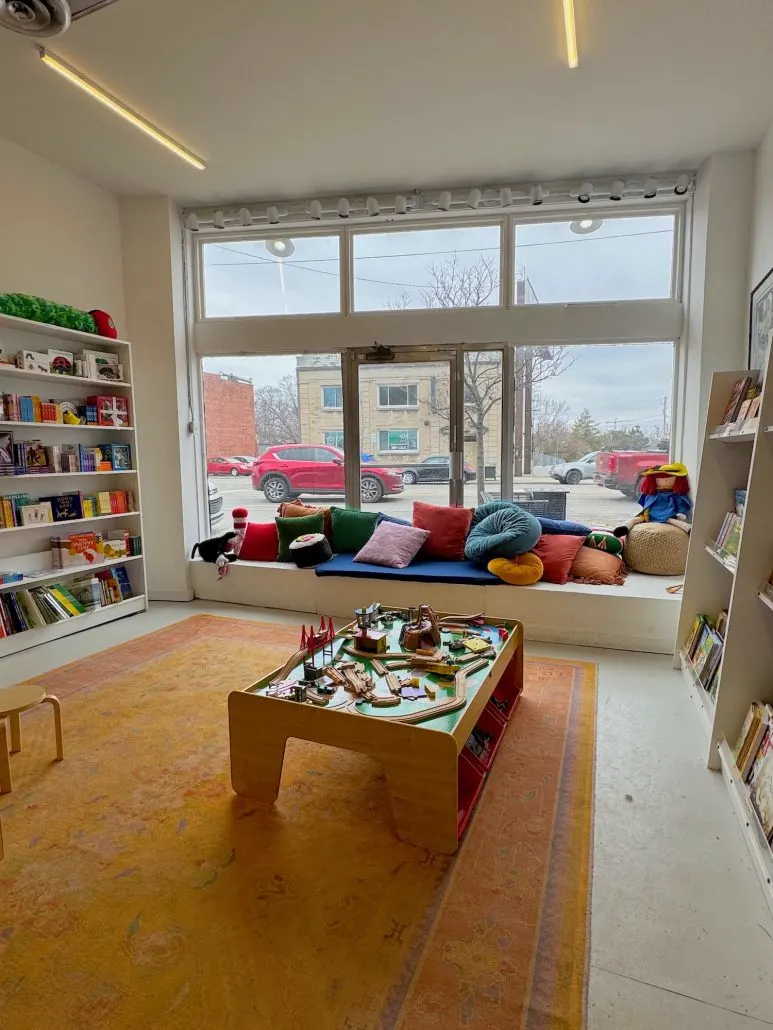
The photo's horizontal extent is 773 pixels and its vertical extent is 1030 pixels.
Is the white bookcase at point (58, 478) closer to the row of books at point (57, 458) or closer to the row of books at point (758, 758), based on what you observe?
the row of books at point (57, 458)

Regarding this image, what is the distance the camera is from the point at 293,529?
14.7 ft

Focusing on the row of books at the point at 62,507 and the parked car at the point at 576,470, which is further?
the parked car at the point at 576,470

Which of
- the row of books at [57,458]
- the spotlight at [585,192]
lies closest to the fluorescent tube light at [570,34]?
the spotlight at [585,192]

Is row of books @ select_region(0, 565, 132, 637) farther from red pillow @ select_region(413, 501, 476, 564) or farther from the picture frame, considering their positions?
the picture frame

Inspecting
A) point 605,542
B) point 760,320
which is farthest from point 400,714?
point 760,320

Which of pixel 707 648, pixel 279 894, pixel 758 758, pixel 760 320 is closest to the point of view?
pixel 279 894

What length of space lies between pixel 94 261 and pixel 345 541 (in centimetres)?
289

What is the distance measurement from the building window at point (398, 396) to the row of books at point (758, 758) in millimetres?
3232

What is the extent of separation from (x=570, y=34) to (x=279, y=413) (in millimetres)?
3184

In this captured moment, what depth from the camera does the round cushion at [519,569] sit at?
3623mm

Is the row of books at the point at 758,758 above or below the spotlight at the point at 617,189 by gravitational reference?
below

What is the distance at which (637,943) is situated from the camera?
55.9 inches

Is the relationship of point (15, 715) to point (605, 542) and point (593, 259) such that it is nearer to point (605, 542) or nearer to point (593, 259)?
point (605, 542)

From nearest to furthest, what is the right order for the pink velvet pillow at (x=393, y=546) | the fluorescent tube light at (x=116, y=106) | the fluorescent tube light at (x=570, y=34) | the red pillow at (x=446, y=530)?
the fluorescent tube light at (x=570, y=34), the fluorescent tube light at (x=116, y=106), the pink velvet pillow at (x=393, y=546), the red pillow at (x=446, y=530)
